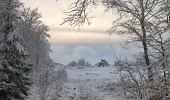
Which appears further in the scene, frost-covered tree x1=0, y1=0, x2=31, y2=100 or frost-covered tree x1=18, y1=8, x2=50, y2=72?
frost-covered tree x1=18, y1=8, x2=50, y2=72

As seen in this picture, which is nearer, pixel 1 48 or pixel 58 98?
pixel 1 48

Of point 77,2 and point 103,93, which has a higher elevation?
point 77,2

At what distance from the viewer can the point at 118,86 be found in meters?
34.0

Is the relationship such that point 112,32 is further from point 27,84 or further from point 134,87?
point 27,84

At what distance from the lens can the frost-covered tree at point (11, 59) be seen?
2358 cm

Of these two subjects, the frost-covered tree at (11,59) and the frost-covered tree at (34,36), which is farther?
the frost-covered tree at (34,36)

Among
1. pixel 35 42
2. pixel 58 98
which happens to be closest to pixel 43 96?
pixel 58 98

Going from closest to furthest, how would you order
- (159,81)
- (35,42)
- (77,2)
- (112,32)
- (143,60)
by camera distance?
(77,2) < (159,81) < (143,60) < (112,32) < (35,42)

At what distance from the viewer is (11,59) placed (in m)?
24.1

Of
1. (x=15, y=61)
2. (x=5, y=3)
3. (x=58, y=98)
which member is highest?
(x=5, y=3)

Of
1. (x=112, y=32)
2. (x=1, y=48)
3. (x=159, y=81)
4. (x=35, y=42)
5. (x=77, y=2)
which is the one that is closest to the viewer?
(x=77, y=2)

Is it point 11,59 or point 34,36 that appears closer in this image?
point 11,59

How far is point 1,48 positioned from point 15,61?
118cm

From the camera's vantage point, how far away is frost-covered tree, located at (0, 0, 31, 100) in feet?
77.4
